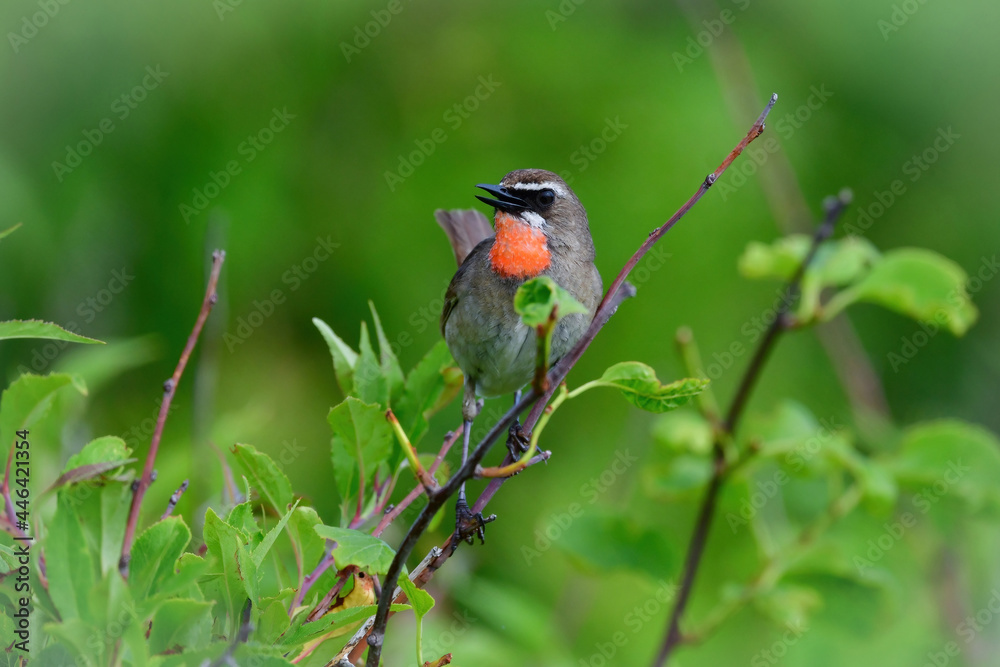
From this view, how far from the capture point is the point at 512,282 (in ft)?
10.3


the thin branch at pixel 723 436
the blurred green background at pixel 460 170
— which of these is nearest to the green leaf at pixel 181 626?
the thin branch at pixel 723 436

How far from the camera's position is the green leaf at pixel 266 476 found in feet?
5.14

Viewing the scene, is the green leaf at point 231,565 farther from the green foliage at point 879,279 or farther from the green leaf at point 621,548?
the green foliage at point 879,279

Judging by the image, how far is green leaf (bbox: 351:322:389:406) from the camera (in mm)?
1806

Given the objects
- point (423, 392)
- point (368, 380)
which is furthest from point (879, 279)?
point (368, 380)

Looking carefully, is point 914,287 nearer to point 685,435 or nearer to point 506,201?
point 685,435

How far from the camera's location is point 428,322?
4.82m

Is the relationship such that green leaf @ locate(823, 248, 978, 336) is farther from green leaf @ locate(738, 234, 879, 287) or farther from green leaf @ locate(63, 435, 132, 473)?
green leaf @ locate(63, 435, 132, 473)

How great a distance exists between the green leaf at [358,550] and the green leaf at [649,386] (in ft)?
1.32

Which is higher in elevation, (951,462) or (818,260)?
(818,260)

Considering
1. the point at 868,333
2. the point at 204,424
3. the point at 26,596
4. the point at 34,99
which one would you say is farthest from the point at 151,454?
the point at 868,333

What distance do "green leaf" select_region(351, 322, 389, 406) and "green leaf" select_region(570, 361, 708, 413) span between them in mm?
477

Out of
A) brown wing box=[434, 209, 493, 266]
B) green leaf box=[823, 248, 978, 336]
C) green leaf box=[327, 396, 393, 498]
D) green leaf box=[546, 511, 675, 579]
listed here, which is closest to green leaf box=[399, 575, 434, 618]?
green leaf box=[327, 396, 393, 498]

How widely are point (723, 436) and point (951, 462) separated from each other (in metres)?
0.61
